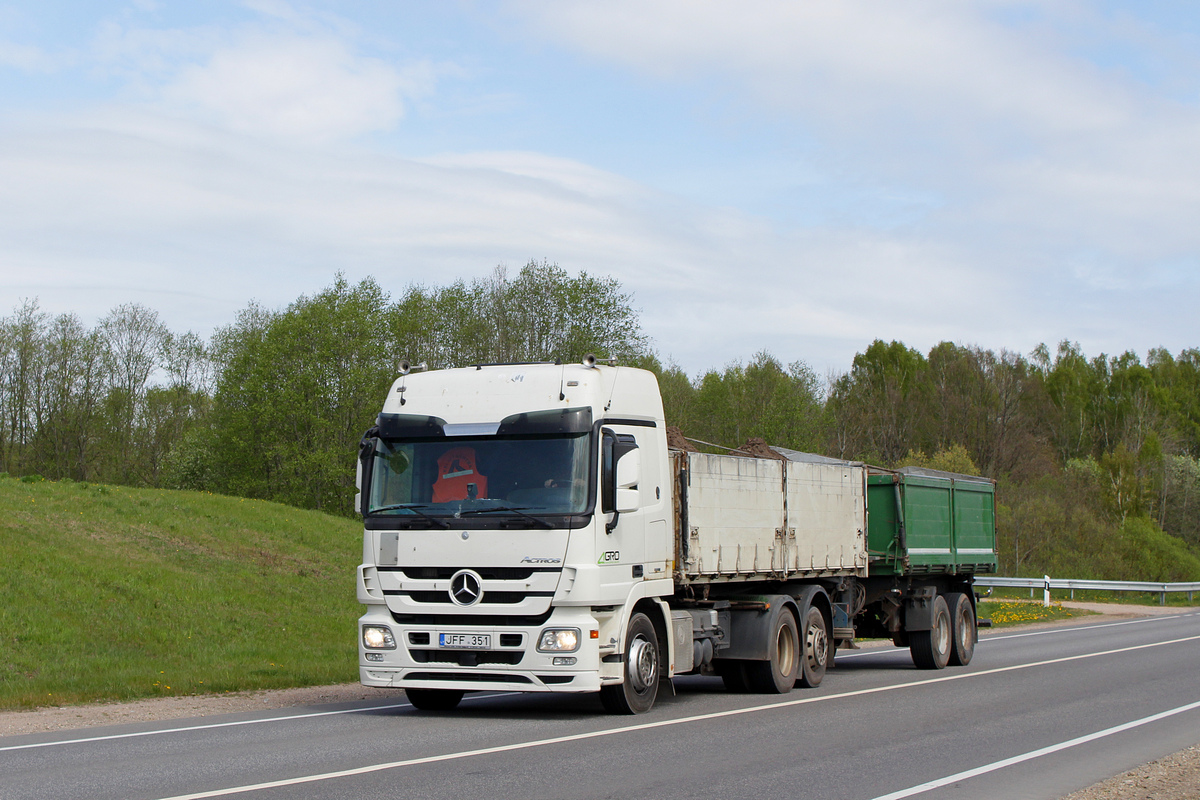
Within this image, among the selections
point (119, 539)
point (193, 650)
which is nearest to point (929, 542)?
point (193, 650)

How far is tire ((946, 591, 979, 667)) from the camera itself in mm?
19156

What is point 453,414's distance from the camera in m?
11.6

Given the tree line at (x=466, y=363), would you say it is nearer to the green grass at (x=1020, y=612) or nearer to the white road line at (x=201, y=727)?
the green grass at (x=1020, y=612)

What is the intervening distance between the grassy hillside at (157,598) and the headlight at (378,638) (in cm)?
444

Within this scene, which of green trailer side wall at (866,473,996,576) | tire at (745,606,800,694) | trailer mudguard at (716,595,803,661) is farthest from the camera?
green trailer side wall at (866,473,996,576)

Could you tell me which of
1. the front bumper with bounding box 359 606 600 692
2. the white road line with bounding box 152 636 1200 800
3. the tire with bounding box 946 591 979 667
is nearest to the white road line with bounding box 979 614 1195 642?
the tire with bounding box 946 591 979 667

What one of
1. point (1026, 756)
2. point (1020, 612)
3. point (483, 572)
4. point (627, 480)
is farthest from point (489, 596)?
point (1020, 612)

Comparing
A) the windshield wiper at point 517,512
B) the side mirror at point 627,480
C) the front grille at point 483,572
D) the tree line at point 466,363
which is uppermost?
the tree line at point 466,363

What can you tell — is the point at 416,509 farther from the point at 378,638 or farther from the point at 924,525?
the point at 924,525

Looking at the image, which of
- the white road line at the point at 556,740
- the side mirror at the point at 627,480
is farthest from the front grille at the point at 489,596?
the white road line at the point at 556,740

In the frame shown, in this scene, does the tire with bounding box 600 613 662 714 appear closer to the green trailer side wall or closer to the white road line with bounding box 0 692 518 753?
the white road line with bounding box 0 692 518 753

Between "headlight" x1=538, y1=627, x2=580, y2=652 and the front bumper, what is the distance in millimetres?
38

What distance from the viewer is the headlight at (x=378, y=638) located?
11234 millimetres

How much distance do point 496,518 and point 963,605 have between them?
11.6m
